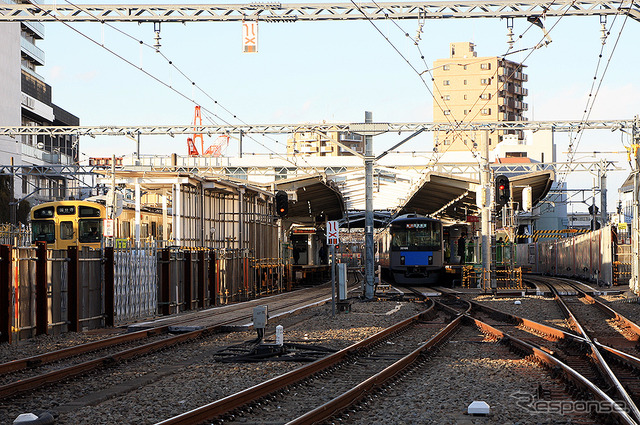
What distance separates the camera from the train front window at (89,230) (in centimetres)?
3026

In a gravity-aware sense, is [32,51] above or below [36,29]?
below

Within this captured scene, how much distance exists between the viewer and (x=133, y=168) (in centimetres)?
4175

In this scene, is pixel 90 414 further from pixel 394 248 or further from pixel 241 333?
pixel 394 248

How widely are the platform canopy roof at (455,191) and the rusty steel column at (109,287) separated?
63.0ft

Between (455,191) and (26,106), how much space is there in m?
31.5

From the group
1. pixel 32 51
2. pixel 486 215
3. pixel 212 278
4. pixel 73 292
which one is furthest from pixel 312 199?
pixel 73 292

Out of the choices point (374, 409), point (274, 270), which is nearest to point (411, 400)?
point (374, 409)

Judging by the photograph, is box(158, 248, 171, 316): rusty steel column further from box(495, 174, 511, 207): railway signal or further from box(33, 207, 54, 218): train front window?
box(495, 174, 511, 207): railway signal

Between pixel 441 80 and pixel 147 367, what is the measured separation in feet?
324

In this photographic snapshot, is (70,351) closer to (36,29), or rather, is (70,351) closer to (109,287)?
(109,287)

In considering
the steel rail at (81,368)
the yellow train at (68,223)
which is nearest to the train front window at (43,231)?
the yellow train at (68,223)

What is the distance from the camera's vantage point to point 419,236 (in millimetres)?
40875

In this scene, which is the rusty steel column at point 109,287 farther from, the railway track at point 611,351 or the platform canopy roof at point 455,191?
the platform canopy roof at point 455,191

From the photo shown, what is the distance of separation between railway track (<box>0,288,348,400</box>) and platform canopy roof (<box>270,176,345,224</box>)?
21.2 m
